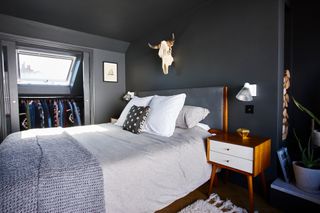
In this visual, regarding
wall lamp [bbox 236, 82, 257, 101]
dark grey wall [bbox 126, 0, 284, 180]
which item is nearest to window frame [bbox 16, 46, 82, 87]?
dark grey wall [bbox 126, 0, 284, 180]

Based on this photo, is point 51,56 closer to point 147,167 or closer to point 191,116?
point 191,116

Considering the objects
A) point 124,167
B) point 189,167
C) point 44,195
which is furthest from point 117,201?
point 189,167

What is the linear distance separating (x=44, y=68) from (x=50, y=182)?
362 cm

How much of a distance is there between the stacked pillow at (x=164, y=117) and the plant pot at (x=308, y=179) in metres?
1.05

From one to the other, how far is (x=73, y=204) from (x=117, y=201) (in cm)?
27

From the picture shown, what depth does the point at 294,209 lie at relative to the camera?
154 centimetres

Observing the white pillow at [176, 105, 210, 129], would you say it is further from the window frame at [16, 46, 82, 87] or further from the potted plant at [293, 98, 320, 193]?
the window frame at [16, 46, 82, 87]

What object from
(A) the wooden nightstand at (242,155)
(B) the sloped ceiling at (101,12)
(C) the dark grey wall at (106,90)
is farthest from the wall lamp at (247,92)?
(C) the dark grey wall at (106,90)

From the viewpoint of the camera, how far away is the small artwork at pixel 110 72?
12.4 ft

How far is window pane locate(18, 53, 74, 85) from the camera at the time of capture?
11.7ft

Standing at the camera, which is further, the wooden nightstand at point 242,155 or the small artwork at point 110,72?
the small artwork at point 110,72

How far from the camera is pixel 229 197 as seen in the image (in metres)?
1.84

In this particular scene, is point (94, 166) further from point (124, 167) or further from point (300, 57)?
point (300, 57)

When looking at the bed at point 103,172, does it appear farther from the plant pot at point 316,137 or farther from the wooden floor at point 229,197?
the plant pot at point 316,137
